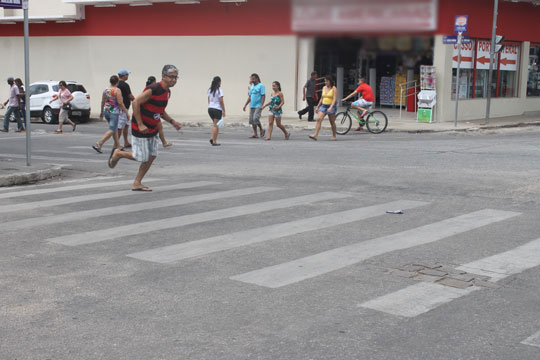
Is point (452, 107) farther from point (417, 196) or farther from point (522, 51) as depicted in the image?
point (417, 196)

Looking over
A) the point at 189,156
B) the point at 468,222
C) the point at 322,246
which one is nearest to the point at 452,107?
the point at 189,156

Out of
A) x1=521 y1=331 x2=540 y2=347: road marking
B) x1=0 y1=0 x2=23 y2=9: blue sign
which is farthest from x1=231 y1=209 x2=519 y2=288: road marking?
x1=0 y1=0 x2=23 y2=9: blue sign

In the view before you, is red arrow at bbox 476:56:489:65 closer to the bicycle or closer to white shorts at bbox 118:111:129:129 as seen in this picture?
the bicycle

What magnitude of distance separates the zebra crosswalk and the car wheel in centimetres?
1698

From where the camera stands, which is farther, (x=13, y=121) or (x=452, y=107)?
(x=13, y=121)

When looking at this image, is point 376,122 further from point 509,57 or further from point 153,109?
point 153,109

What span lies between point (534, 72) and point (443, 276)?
1056 inches

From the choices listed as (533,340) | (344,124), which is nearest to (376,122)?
(344,124)

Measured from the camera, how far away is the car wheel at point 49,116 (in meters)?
27.2

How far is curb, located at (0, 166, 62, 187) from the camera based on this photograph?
11.3 meters

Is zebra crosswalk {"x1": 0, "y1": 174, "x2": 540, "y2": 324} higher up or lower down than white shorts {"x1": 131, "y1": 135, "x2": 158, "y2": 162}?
lower down

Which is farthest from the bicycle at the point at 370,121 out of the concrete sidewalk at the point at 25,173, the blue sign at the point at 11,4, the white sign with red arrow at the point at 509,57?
the blue sign at the point at 11,4

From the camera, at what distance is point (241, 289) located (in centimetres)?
556

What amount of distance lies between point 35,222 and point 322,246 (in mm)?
3347
